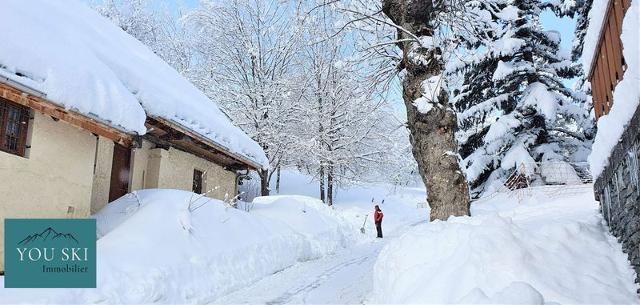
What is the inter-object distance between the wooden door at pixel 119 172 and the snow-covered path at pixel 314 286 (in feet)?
14.0

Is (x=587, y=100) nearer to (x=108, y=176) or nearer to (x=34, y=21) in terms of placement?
(x=108, y=176)

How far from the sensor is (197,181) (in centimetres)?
1513

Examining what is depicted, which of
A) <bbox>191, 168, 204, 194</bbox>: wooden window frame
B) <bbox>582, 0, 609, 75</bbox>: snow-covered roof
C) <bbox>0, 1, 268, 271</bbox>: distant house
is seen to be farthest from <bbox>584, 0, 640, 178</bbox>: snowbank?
<bbox>191, 168, 204, 194</bbox>: wooden window frame

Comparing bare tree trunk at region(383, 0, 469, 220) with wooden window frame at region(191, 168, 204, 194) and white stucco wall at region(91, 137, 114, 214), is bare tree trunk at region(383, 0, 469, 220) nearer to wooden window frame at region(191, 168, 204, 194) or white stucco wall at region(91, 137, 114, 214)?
white stucco wall at region(91, 137, 114, 214)

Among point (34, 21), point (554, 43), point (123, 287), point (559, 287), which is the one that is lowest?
point (123, 287)

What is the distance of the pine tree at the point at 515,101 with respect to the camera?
1545 cm

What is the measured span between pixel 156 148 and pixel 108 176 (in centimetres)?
209

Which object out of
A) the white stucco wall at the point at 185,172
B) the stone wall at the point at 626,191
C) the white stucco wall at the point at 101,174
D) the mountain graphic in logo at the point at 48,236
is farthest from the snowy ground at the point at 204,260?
the stone wall at the point at 626,191

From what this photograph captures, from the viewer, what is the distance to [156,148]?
12.5 metres

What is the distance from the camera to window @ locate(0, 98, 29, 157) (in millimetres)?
7410

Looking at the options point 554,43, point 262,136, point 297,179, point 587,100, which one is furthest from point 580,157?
point 297,179

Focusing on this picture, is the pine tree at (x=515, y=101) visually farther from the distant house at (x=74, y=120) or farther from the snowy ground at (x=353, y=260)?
the distant house at (x=74, y=120)

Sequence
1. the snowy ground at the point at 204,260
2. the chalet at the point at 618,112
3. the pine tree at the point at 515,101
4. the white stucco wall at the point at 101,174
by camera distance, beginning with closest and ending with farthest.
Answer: the chalet at the point at 618,112 → the snowy ground at the point at 204,260 → the white stucco wall at the point at 101,174 → the pine tree at the point at 515,101

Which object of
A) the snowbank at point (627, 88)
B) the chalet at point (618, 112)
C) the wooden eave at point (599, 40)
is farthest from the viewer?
the wooden eave at point (599, 40)
